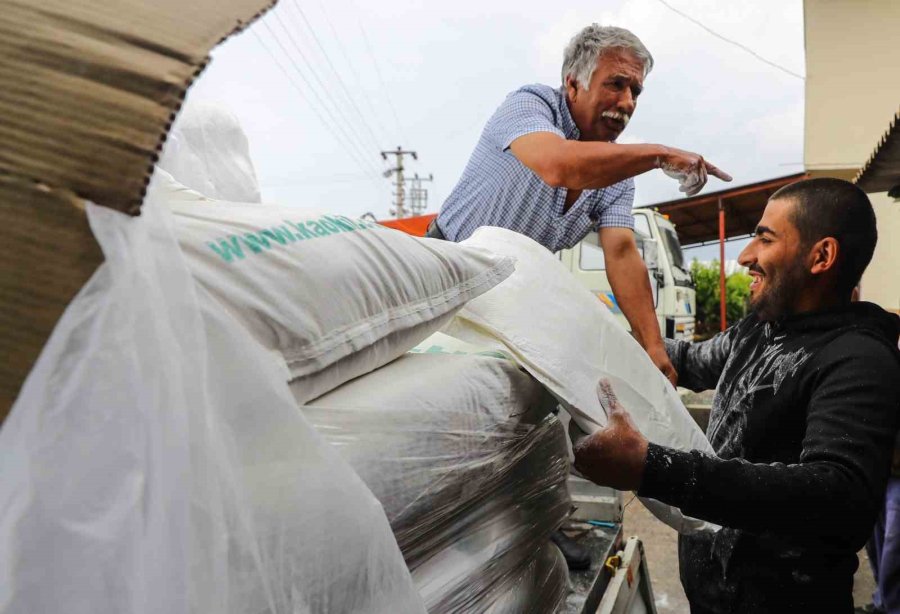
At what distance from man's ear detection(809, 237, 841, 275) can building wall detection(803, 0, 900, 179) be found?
7.34 metres

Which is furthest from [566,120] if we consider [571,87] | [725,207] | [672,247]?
[725,207]

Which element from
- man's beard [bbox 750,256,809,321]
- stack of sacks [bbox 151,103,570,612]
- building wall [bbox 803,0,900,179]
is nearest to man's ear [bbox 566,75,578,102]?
man's beard [bbox 750,256,809,321]

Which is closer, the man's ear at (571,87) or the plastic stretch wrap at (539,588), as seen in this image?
the plastic stretch wrap at (539,588)

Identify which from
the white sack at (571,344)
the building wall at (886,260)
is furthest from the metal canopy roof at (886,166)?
the building wall at (886,260)

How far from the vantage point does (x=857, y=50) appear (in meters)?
7.55

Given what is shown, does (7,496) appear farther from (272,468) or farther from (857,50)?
(857,50)

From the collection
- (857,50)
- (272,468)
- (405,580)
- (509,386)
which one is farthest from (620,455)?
(857,50)

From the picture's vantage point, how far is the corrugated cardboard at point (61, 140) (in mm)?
486

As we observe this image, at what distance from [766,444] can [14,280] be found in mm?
1383

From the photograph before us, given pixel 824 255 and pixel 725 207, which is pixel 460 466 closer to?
pixel 824 255

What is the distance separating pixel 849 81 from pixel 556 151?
772cm

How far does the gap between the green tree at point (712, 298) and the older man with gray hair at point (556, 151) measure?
13.4 metres

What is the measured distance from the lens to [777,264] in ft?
4.88

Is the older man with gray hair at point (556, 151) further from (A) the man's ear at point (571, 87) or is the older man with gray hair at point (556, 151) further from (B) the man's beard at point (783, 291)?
(B) the man's beard at point (783, 291)
